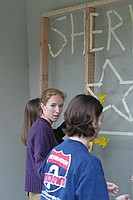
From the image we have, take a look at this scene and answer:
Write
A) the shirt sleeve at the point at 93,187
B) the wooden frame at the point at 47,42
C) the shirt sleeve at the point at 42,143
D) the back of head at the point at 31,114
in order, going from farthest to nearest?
the wooden frame at the point at 47,42
the back of head at the point at 31,114
the shirt sleeve at the point at 42,143
the shirt sleeve at the point at 93,187

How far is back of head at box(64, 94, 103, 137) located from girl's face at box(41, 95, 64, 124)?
0.66m

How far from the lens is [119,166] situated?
108 inches

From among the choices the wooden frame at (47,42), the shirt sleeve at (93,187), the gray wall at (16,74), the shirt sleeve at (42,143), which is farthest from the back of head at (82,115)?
the gray wall at (16,74)

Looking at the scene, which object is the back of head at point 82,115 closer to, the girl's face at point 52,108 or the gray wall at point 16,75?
the girl's face at point 52,108

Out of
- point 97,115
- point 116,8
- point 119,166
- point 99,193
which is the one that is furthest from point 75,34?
point 99,193

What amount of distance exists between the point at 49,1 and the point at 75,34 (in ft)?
1.69

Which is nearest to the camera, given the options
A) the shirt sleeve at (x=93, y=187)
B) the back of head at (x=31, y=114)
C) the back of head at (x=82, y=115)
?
the shirt sleeve at (x=93, y=187)

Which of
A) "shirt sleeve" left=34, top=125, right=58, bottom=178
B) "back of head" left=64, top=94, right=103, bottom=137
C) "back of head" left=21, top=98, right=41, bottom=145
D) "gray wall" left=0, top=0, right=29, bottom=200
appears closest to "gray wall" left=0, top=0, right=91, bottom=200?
"gray wall" left=0, top=0, right=29, bottom=200

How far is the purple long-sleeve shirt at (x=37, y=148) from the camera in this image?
6.33 ft

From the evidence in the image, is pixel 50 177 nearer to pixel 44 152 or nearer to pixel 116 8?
pixel 44 152

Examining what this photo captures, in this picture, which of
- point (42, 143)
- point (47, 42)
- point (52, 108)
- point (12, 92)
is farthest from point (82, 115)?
point (12, 92)

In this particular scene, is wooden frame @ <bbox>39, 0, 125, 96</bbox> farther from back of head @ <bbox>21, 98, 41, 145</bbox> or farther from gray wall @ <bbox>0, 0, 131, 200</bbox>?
back of head @ <bbox>21, 98, 41, 145</bbox>

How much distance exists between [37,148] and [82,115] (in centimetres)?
64

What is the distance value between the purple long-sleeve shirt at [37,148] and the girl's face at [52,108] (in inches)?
2.2
